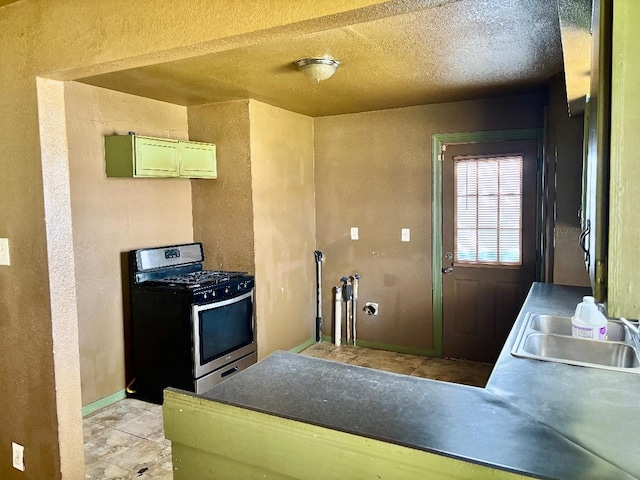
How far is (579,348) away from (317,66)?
2.02m

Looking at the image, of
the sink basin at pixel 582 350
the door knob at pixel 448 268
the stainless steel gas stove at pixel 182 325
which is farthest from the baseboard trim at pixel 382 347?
the sink basin at pixel 582 350

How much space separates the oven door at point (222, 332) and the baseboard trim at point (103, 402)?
28.5 inches

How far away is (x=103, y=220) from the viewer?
11.4 ft

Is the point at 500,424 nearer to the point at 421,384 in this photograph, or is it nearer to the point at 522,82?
the point at 421,384

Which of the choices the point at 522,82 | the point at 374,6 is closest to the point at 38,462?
the point at 374,6

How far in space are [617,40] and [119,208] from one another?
11.2 feet

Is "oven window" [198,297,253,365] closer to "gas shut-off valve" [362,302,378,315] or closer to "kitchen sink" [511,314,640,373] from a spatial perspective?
"gas shut-off valve" [362,302,378,315]

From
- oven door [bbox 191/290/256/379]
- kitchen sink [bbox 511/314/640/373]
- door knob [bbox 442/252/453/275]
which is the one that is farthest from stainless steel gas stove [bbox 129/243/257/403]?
kitchen sink [bbox 511/314/640/373]

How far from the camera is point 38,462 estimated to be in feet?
7.13

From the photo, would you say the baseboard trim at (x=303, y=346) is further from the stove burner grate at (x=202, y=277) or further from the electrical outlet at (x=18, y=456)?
the electrical outlet at (x=18, y=456)

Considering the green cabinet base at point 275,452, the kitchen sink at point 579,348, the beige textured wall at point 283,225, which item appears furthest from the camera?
the beige textured wall at point 283,225

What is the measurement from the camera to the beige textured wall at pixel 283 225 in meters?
4.15

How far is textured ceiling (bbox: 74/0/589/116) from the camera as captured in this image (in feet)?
7.58

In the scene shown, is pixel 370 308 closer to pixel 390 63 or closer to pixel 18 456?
pixel 390 63
